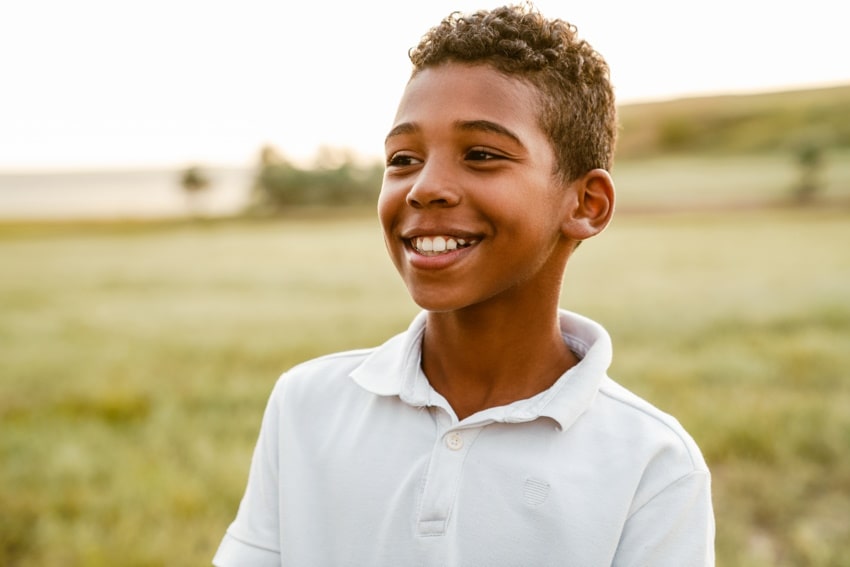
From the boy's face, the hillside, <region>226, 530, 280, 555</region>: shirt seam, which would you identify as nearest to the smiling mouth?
the boy's face

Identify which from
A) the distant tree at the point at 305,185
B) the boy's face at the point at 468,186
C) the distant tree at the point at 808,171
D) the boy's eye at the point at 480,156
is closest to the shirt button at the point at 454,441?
the boy's face at the point at 468,186

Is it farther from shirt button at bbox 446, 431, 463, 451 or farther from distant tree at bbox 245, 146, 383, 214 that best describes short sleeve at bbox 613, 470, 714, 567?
distant tree at bbox 245, 146, 383, 214

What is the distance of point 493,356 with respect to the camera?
4.43 ft

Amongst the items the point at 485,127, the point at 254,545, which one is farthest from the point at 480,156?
the point at 254,545

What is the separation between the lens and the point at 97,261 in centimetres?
1232

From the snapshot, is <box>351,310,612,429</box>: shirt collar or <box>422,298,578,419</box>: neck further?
<box>422,298,578,419</box>: neck

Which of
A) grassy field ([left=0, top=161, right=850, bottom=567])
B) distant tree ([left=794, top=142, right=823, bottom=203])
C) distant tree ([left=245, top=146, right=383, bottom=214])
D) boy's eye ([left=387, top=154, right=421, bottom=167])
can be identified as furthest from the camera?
distant tree ([left=245, top=146, right=383, bottom=214])

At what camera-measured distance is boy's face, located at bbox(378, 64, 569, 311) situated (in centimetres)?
119

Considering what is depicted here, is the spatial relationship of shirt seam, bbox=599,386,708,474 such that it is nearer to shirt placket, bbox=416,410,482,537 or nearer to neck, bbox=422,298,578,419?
neck, bbox=422,298,578,419

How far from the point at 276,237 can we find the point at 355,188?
3494 millimetres

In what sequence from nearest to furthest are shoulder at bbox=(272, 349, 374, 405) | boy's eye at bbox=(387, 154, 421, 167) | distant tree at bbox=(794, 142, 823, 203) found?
1. boy's eye at bbox=(387, 154, 421, 167)
2. shoulder at bbox=(272, 349, 374, 405)
3. distant tree at bbox=(794, 142, 823, 203)

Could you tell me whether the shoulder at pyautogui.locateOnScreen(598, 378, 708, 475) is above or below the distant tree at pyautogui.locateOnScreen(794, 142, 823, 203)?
above

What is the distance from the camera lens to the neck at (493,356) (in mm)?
1340

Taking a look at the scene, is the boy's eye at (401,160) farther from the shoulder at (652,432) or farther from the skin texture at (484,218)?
the shoulder at (652,432)
